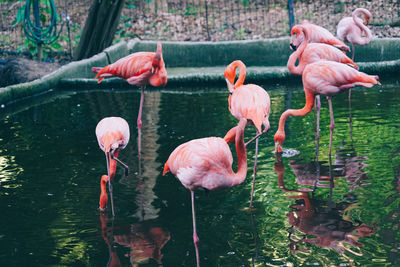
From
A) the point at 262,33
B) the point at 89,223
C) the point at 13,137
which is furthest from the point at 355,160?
the point at 262,33

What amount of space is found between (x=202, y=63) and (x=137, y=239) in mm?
6539

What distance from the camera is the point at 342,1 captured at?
12.6 m

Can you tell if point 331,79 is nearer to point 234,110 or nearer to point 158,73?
point 234,110

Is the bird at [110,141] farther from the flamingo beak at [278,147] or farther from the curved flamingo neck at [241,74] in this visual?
the flamingo beak at [278,147]

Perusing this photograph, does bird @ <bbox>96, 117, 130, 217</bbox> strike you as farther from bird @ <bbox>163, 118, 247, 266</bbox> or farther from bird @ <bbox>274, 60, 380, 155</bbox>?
bird @ <bbox>274, 60, 380, 155</bbox>

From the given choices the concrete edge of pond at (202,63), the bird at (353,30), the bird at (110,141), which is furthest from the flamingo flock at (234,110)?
the concrete edge of pond at (202,63)

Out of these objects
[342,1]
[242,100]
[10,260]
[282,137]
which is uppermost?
[342,1]

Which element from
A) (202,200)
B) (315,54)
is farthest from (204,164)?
(315,54)

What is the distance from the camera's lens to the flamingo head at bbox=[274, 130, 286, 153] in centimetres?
542

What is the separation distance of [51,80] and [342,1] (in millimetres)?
6724

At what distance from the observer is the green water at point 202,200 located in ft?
12.1

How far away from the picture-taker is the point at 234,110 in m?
4.75

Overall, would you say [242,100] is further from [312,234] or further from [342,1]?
[342,1]

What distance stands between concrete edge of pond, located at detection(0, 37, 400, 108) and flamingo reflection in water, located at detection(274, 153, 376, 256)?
4.08 meters
